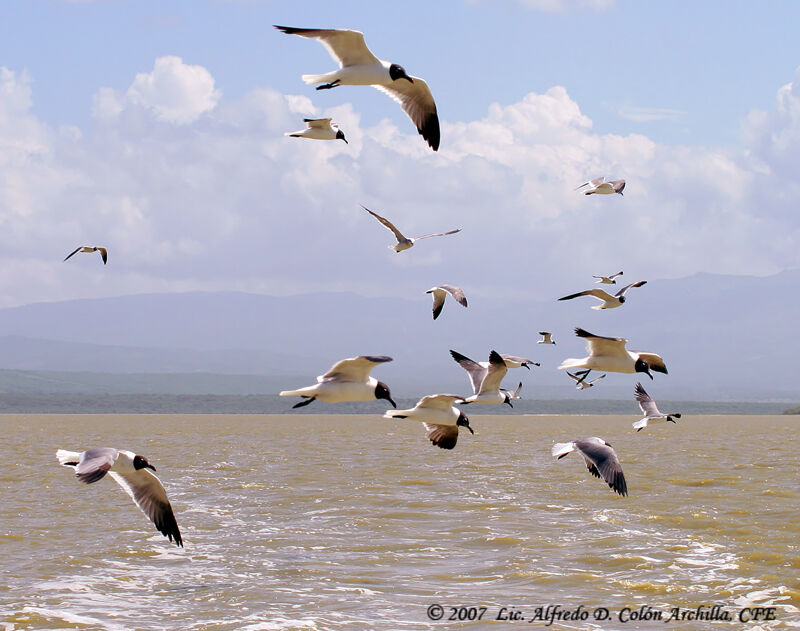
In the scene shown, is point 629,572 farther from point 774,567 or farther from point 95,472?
point 95,472

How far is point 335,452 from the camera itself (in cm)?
3931

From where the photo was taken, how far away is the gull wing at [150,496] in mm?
13562

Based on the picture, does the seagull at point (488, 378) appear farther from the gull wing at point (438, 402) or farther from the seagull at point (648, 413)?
the seagull at point (648, 413)

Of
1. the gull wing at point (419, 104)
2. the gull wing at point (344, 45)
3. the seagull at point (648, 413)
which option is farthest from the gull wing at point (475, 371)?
the gull wing at point (344, 45)

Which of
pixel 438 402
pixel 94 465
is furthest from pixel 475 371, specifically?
pixel 94 465

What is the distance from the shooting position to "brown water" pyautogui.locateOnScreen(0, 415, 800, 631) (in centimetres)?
1358

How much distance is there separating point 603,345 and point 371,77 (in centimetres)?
511

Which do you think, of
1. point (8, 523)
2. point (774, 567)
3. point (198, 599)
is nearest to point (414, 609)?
point (198, 599)

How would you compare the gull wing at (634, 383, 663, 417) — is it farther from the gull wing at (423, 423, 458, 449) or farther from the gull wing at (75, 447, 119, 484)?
the gull wing at (75, 447, 119, 484)

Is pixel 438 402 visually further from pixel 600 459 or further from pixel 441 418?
pixel 600 459

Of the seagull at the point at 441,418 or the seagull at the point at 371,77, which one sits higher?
the seagull at the point at 371,77

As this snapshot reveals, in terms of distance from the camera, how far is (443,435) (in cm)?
1505

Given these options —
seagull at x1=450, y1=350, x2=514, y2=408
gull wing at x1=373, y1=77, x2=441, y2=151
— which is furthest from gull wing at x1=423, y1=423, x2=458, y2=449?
gull wing at x1=373, y1=77, x2=441, y2=151

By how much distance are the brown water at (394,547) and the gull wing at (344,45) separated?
6.70m
